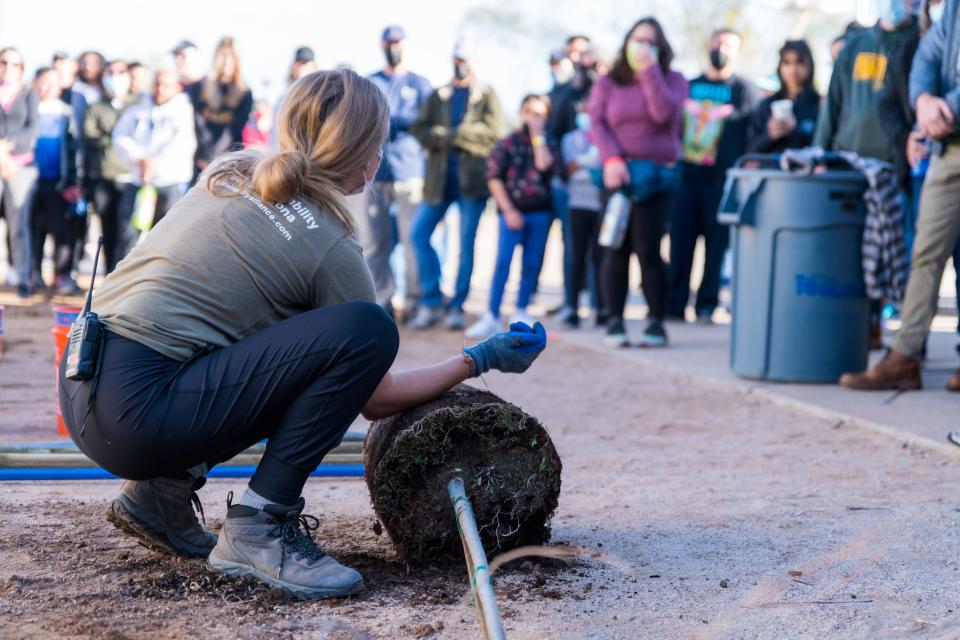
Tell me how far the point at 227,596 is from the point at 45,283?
970 cm

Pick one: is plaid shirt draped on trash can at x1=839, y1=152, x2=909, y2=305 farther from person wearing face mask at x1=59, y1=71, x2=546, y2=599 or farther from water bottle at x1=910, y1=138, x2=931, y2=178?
person wearing face mask at x1=59, y1=71, x2=546, y2=599

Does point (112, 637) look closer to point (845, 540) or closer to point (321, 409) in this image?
point (321, 409)

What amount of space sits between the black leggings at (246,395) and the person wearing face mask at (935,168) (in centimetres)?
370

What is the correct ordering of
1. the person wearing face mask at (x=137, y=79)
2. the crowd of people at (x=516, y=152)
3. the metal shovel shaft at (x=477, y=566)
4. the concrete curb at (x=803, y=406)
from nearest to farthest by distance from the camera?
the metal shovel shaft at (x=477, y=566) → the concrete curb at (x=803, y=406) → the crowd of people at (x=516, y=152) → the person wearing face mask at (x=137, y=79)

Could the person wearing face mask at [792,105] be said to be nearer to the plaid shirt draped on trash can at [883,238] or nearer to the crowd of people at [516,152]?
the crowd of people at [516,152]

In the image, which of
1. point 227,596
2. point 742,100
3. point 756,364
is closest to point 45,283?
point 742,100

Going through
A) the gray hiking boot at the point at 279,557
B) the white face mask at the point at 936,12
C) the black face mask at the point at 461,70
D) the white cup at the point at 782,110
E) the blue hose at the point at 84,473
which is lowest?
the blue hose at the point at 84,473

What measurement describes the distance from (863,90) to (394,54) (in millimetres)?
3873

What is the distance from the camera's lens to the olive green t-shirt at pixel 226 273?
3098 mm

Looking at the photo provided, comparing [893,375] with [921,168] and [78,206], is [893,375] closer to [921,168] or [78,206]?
[921,168]

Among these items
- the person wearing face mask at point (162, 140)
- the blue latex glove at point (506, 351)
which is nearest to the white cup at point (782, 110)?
the person wearing face mask at point (162, 140)

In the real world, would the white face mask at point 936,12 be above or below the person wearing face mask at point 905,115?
above

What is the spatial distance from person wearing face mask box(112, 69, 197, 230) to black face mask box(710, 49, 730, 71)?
13.6 feet

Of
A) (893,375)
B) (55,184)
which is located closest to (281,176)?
(893,375)
